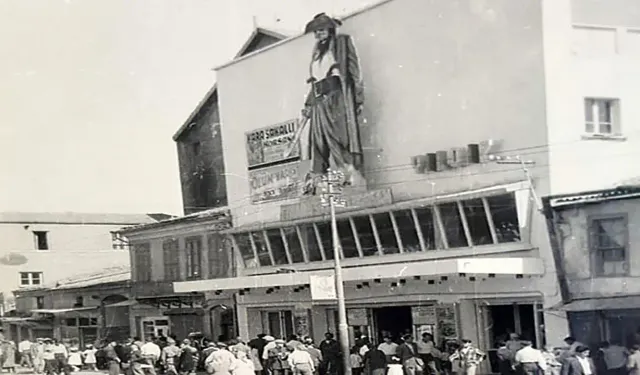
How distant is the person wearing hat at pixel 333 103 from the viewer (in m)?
1.75

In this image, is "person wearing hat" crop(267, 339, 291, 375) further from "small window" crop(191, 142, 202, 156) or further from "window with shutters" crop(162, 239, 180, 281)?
"small window" crop(191, 142, 202, 156)

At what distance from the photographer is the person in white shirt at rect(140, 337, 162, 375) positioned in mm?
1854

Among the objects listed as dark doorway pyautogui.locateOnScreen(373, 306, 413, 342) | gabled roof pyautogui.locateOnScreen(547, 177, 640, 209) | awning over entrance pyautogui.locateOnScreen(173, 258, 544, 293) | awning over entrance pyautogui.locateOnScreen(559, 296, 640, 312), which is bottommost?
dark doorway pyautogui.locateOnScreen(373, 306, 413, 342)

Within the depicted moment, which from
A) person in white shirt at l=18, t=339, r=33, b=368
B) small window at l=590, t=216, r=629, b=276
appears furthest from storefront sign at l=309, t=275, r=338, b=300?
person in white shirt at l=18, t=339, r=33, b=368

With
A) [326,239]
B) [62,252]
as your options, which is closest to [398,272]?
[326,239]

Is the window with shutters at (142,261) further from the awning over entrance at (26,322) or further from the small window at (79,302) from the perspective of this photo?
the awning over entrance at (26,322)

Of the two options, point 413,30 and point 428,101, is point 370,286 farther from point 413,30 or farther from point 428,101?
point 413,30

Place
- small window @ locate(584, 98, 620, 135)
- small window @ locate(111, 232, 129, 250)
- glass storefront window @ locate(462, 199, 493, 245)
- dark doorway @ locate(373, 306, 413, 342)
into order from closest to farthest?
small window @ locate(584, 98, 620, 135) < glass storefront window @ locate(462, 199, 493, 245) < dark doorway @ locate(373, 306, 413, 342) < small window @ locate(111, 232, 129, 250)

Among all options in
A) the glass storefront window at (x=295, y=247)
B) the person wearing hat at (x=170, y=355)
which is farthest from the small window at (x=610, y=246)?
the person wearing hat at (x=170, y=355)

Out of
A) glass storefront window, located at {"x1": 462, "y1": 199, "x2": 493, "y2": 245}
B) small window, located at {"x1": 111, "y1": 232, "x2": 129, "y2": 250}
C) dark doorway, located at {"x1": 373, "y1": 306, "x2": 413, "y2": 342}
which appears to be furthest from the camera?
small window, located at {"x1": 111, "y1": 232, "x2": 129, "y2": 250}

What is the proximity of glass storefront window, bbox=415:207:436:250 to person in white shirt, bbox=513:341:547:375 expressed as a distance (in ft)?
0.89

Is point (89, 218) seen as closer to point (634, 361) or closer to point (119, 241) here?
point (119, 241)

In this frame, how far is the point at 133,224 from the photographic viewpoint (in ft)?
6.07

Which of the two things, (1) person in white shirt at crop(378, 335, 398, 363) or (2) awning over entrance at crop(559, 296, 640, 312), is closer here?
(2) awning over entrance at crop(559, 296, 640, 312)
